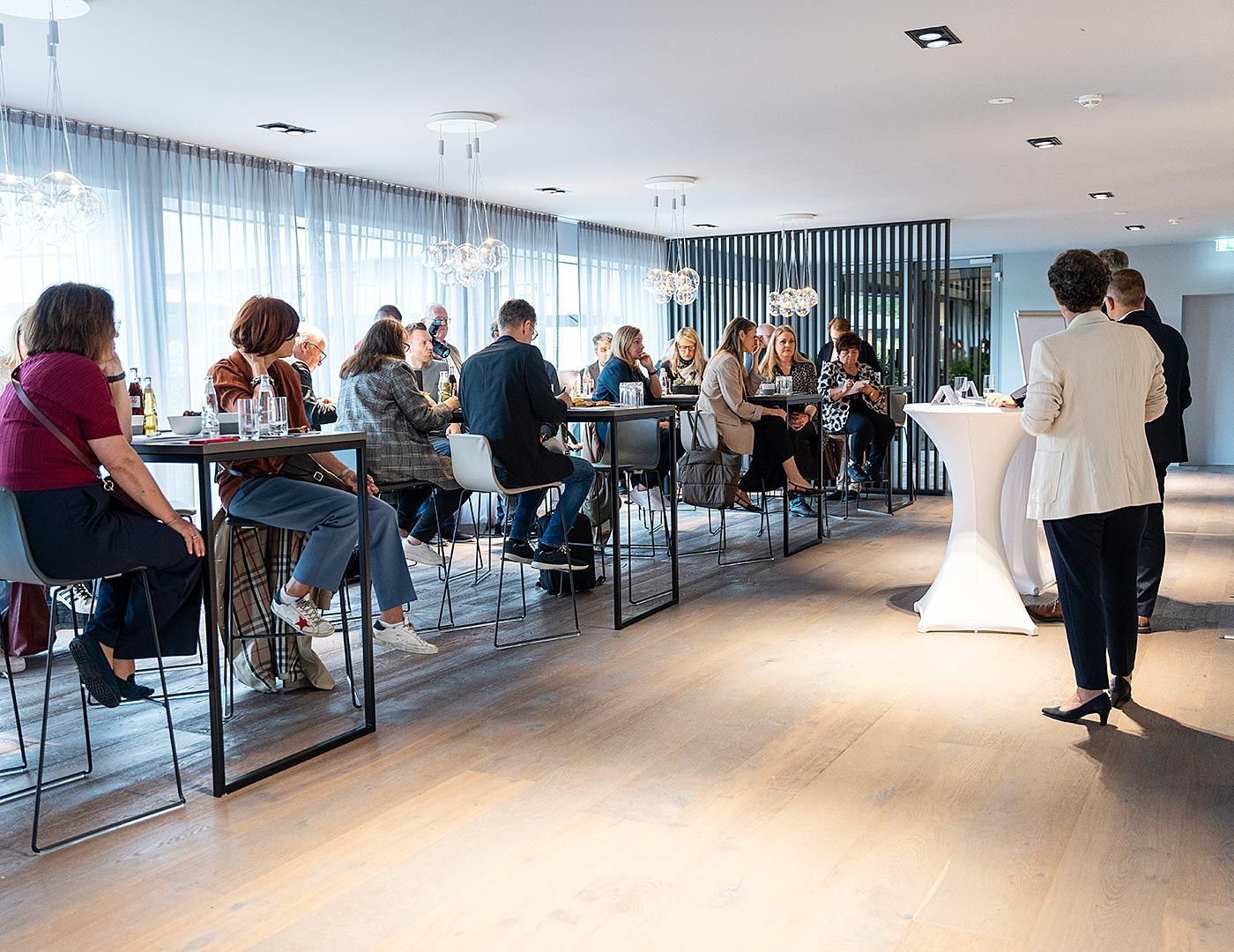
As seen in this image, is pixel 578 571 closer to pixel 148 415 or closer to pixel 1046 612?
pixel 1046 612

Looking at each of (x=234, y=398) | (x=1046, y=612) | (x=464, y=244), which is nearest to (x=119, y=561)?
(x=234, y=398)

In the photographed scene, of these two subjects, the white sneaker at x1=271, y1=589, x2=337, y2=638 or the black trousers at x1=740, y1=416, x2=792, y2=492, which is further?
the black trousers at x1=740, y1=416, x2=792, y2=492

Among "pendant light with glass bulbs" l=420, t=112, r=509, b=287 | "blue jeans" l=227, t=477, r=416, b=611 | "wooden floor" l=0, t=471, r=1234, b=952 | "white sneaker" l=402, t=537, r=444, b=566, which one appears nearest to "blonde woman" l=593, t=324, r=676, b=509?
"pendant light with glass bulbs" l=420, t=112, r=509, b=287

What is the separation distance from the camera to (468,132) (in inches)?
260

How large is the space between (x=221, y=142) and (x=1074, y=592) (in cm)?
572

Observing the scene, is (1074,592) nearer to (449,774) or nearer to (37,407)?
(449,774)

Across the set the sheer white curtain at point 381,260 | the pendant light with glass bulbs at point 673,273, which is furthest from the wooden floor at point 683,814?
the pendant light with glass bulbs at point 673,273

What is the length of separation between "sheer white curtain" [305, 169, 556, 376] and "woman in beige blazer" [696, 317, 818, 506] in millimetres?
2964

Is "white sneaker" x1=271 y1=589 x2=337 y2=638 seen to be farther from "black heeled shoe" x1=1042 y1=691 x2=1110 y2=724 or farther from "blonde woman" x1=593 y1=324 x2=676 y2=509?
"blonde woman" x1=593 y1=324 x2=676 y2=509

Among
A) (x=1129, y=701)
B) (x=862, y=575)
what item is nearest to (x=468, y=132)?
(x=862, y=575)

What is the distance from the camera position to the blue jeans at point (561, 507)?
5.47 m

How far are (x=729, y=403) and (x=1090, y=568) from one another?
330 centimetres

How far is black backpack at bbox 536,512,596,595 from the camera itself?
5.77 metres

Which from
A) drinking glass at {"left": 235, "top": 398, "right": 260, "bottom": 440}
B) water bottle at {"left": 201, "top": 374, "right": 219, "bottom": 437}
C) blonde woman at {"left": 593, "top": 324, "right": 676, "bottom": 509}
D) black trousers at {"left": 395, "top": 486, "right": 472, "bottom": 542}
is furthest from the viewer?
blonde woman at {"left": 593, "top": 324, "right": 676, "bottom": 509}
